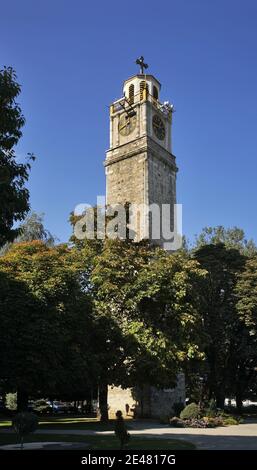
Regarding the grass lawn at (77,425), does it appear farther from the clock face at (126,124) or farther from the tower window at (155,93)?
the tower window at (155,93)

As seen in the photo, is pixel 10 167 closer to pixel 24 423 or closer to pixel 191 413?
pixel 24 423

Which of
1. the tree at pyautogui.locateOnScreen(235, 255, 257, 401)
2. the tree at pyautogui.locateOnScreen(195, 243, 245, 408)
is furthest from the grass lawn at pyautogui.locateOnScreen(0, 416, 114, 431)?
the tree at pyautogui.locateOnScreen(235, 255, 257, 401)

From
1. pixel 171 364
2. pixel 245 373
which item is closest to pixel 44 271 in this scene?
pixel 171 364

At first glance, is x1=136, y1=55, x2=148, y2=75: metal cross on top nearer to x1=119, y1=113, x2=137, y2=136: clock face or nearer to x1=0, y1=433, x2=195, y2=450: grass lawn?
x1=119, y1=113, x2=137, y2=136: clock face

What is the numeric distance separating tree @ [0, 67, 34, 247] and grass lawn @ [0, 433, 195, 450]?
761 centimetres

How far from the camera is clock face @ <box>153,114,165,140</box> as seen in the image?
148 feet

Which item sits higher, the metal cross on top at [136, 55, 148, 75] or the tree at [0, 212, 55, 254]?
the metal cross on top at [136, 55, 148, 75]

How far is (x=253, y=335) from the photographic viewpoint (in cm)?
3653

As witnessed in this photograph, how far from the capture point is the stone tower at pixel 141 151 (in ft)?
138

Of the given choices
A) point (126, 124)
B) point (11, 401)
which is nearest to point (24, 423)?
point (11, 401)

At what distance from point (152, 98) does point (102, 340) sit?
24.6 meters
